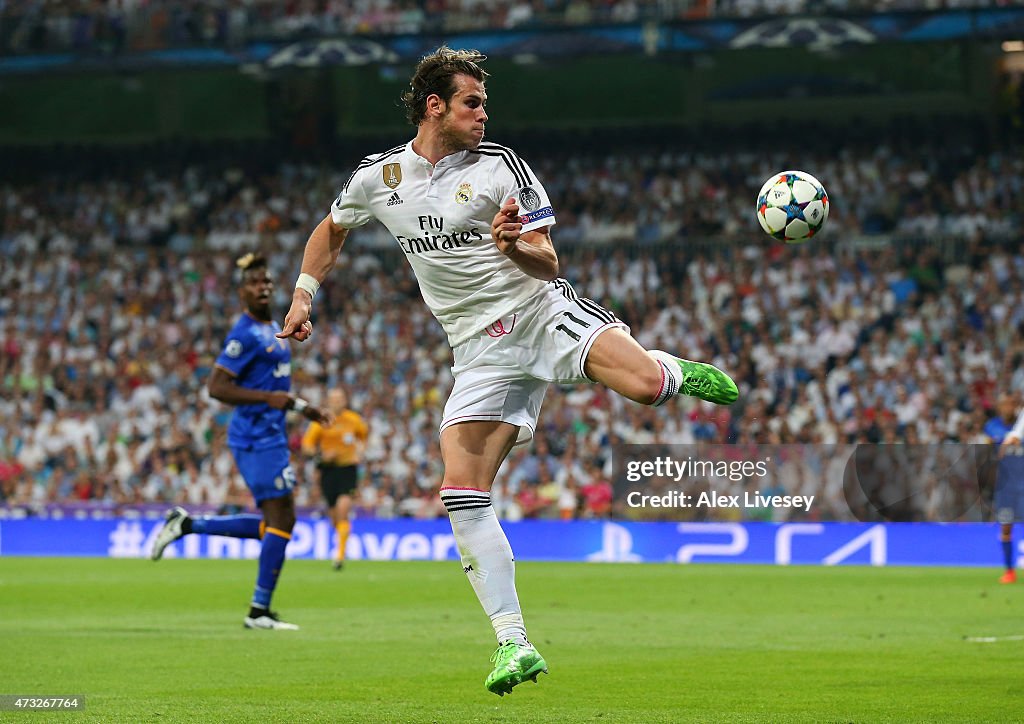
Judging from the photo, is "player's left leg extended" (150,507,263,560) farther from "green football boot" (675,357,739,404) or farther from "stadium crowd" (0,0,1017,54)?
"stadium crowd" (0,0,1017,54)

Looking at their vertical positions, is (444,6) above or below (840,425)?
above

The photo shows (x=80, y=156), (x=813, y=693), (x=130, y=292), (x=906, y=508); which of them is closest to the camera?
(x=813, y=693)

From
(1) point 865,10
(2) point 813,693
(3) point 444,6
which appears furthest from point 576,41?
(2) point 813,693

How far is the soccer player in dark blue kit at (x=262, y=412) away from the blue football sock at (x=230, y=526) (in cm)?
51

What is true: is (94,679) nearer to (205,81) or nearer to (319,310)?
(319,310)

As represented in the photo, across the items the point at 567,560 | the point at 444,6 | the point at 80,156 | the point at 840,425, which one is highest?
the point at 444,6

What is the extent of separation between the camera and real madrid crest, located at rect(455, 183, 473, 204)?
22.4ft

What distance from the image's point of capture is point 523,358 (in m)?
6.90

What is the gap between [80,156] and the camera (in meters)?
34.2

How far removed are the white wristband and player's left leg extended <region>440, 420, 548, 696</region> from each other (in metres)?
0.91

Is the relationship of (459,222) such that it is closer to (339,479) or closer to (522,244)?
(522,244)

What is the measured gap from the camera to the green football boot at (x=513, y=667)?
6.19 m

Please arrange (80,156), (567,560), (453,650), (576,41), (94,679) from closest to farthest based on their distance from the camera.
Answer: (94,679)
(453,650)
(567,560)
(576,41)
(80,156)

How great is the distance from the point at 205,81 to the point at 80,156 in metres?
3.16
